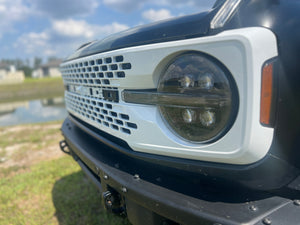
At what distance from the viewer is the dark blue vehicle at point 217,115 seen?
995 mm

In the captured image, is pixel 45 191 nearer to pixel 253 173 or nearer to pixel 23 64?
pixel 253 173

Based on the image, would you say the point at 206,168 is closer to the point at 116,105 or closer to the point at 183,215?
the point at 183,215

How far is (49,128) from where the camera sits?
7145 millimetres

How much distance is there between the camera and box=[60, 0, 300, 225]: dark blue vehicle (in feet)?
3.26

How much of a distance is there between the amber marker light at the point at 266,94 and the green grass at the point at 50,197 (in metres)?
1.98

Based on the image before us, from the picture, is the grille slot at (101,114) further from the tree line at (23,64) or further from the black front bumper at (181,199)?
the tree line at (23,64)

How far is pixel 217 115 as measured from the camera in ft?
3.59

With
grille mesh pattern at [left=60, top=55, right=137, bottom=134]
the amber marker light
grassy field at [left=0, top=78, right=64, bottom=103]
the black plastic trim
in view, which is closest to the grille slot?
grille mesh pattern at [left=60, top=55, right=137, bottom=134]

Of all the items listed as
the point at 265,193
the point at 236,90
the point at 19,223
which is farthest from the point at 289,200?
the point at 19,223

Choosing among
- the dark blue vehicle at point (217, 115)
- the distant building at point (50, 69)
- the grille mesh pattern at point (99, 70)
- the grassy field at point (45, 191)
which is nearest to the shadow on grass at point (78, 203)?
the grassy field at point (45, 191)

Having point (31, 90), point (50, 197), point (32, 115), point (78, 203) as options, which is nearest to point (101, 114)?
point (78, 203)

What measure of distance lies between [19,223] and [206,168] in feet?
8.07

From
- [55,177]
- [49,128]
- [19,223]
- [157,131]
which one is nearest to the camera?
[157,131]

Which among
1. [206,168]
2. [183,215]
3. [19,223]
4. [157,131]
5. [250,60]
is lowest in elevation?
[19,223]
